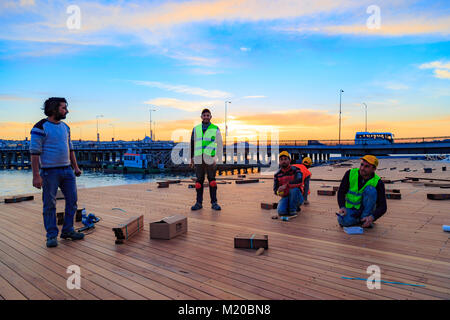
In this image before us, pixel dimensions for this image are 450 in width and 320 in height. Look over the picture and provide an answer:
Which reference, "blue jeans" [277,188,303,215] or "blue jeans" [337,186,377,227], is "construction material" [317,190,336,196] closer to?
"blue jeans" [277,188,303,215]

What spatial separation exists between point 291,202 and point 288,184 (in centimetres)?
39

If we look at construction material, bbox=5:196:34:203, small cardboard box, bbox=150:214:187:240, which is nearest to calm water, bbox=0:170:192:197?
construction material, bbox=5:196:34:203

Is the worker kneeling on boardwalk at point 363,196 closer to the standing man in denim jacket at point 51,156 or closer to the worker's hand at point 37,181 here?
the standing man in denim jacket at point 51,156

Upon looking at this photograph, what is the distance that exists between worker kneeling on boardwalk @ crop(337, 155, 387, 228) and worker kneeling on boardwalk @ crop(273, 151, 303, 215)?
1156mm

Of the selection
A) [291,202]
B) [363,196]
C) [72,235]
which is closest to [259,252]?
[363,196]

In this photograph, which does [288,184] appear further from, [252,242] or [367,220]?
[252,242]

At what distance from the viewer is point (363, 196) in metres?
5.00

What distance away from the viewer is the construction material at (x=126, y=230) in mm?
4328

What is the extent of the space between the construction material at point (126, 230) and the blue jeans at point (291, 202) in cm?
298

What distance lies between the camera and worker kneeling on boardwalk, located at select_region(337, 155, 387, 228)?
4.86 metres

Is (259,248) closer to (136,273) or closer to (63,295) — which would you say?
(136,273)

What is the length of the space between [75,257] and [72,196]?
42.5 inches

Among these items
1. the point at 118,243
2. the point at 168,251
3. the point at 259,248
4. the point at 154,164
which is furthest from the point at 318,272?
the point at 154,164

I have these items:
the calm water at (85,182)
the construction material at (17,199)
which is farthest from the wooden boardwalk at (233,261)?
the calm water at (85,182)
